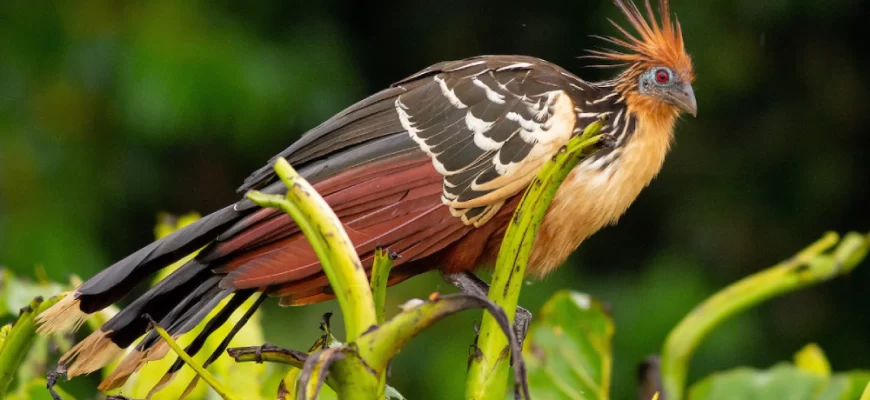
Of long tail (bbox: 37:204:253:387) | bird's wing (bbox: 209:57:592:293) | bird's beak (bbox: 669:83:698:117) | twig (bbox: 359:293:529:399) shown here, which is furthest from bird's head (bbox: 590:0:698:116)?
twig (bbox: 359:293:529:399)

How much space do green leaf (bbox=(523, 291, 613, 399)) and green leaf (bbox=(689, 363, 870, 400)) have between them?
156 millimetres

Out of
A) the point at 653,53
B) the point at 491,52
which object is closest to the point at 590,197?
the point at 653,53

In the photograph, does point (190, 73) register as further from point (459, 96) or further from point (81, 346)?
point (81, 346)

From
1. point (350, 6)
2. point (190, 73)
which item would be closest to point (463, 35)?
point (350, 6)

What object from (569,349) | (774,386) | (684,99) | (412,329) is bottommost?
(774,386)

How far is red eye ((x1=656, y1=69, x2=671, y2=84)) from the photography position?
77.5 inches

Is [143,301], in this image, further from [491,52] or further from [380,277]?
[491,52]

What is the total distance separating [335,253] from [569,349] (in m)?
0.93

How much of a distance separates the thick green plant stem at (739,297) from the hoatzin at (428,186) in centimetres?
27

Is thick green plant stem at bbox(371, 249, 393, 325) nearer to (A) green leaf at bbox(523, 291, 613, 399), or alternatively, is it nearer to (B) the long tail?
(B) the long tail

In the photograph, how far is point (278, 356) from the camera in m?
1.10

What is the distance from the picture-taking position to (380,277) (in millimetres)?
1049

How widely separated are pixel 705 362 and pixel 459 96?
2990 mm

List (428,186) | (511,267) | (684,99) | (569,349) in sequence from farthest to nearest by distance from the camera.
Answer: (684,99) → (569,349) → (428,186) → (511,267)
